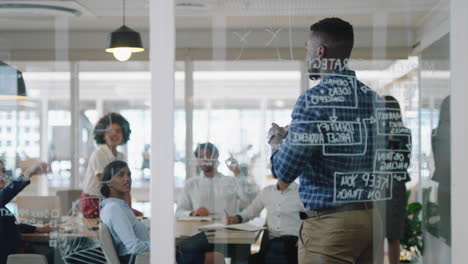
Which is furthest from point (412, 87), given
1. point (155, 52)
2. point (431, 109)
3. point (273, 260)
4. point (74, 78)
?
point (74, 78)

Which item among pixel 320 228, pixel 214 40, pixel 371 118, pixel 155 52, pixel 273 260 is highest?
pixel 214 40

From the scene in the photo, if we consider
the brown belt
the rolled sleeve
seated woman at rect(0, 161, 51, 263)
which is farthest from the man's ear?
seated woman at rect(0, 161, 51, 263)

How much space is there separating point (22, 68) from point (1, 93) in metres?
0.22

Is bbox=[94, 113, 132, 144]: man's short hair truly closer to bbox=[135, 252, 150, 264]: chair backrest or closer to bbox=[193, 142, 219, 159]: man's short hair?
bbox=[193, 142, 219, 159]: man's short hair

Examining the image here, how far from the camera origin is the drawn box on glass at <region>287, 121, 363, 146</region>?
2725 millimetres

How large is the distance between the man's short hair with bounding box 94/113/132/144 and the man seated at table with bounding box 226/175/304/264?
0.88 meters

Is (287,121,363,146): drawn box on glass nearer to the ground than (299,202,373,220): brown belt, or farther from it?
farther from it

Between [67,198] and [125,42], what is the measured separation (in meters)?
0.98

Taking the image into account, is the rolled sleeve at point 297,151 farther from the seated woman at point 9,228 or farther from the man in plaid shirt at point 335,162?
the seated woman at point 9,228

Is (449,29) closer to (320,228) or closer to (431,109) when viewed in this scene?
(431,109)

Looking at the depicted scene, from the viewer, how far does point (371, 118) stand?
2854 mm

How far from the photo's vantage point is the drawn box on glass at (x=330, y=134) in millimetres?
2725

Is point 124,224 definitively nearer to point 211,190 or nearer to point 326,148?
point 211,190

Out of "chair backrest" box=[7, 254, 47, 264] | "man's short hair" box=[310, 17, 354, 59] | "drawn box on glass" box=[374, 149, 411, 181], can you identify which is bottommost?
"chair backrest" box=[7, 254, 47, 264]
